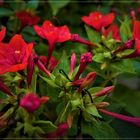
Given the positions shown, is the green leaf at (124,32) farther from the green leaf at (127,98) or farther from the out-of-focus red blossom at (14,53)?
the out-of-focus red blossom at (14,53)

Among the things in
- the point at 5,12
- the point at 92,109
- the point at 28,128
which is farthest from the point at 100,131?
the point at 5,12

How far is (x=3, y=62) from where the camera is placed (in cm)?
106

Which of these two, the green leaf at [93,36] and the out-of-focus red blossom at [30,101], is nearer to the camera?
the out-of-focus red blossom at [30,101]

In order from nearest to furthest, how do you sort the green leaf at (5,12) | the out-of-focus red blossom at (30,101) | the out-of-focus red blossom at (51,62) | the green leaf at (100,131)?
the out-of-focus red blossom at (30,101) < the green leaf at (100,131) < the out-of-focus red blossom at (51,62) < the green leaf at (5,12)

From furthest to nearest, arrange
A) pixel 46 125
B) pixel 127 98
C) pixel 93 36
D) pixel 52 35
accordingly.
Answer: pixel 127 98
pixel 93 36
pixel 52 35
pixel 46 125

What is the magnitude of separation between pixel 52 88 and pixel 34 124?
13 cm

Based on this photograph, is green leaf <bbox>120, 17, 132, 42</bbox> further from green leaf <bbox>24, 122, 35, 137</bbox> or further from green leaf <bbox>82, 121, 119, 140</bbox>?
green leaf <bbox>24, 122, 35, 137</bbox>

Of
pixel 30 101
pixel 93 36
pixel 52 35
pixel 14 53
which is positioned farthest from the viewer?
pixel 93 36

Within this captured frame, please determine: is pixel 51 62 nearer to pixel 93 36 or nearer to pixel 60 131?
pixel 93 36

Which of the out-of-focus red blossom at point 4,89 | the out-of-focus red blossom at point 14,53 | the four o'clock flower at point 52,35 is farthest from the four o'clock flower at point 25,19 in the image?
the out-of-focus red blossom at point 4,89

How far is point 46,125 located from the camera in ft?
3.30

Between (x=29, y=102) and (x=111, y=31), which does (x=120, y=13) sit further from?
(x=29, y=102)

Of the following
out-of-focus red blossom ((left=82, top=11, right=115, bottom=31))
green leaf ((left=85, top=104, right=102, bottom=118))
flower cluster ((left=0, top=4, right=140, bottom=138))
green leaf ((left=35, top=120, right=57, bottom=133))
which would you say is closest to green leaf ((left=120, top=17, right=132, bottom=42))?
flower cluster ((left=0, top=4, right=140, bottom=138))

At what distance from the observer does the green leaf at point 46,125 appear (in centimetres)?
99
